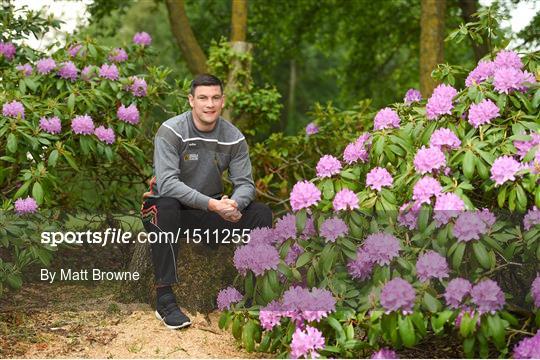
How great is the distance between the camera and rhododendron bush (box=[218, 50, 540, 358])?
338 cm

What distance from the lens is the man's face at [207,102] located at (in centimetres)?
427

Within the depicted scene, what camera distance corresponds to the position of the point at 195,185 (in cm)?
436

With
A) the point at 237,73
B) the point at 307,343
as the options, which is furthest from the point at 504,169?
the point at 237,73

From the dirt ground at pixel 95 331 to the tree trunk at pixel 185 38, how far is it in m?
4.58

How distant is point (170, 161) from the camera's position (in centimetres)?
422

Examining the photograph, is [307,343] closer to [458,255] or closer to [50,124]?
[458,255]

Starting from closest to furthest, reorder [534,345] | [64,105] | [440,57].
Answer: [534,345]
[64,105]
[440,57]

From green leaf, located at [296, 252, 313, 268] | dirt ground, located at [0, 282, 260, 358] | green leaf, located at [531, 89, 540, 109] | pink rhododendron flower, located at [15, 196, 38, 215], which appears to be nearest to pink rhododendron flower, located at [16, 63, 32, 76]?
pink rhododendron flower, located at [15, 196, 38, 215]

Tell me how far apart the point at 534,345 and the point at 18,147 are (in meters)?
3.62

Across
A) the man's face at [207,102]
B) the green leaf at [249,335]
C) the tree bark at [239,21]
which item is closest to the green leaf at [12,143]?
the man's face at [207,102]

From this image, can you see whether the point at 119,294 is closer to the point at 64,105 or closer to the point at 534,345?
the point at 64,105

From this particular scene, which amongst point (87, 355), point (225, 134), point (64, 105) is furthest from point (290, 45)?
point (87, 355)

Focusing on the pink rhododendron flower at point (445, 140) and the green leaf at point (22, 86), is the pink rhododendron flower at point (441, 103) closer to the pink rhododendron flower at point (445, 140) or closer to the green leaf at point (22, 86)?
the pink rhododendron flower at point (445, 140)

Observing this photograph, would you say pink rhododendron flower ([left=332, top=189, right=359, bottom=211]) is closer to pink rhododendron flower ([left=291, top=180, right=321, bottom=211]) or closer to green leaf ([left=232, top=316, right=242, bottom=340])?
pink rhododendron flower ([left=291, top=180, right=321, bottom=211])
